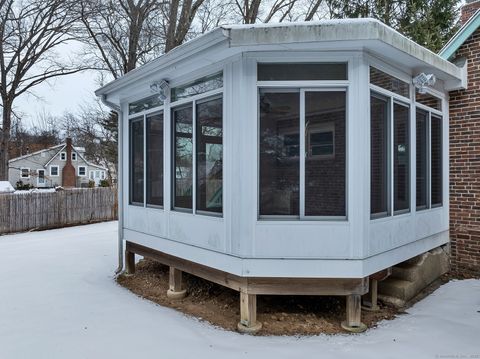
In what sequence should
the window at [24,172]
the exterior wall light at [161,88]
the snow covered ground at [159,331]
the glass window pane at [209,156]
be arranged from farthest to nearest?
the window at [24,172], the exterior wall light at [161,88], the glass window pane at [209,156], the snow covered ground at [159,331]

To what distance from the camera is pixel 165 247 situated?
15.7 ft

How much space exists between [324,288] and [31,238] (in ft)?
28.8

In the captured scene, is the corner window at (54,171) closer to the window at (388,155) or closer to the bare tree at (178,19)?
the bare tree at (178,19)

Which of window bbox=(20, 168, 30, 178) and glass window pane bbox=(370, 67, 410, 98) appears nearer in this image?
glass window pane bbox=(370, 67, 410, 98)

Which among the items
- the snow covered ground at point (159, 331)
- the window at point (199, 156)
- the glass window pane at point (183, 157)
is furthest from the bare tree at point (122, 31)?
the snow covered ground at point (159, 331)

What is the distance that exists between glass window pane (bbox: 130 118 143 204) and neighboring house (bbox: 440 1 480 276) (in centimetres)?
471

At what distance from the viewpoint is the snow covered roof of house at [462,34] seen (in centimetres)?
524

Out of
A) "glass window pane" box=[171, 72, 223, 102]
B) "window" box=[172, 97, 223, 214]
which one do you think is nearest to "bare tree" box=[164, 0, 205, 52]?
"glass window pane" box=[171, 72, 223, 102]


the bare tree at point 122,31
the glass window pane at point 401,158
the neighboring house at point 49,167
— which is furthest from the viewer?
the neighboring house at point 49,167

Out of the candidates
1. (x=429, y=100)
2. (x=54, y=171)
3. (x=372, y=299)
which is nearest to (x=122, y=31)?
(x=429, y=100)

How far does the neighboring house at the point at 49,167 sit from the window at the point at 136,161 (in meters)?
29.7

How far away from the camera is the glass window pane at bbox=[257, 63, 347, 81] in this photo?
12.0 ft

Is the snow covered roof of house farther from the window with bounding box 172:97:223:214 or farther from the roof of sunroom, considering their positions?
the window with bounding box 172:97:223:214

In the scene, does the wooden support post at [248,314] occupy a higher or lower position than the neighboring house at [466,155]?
lower
